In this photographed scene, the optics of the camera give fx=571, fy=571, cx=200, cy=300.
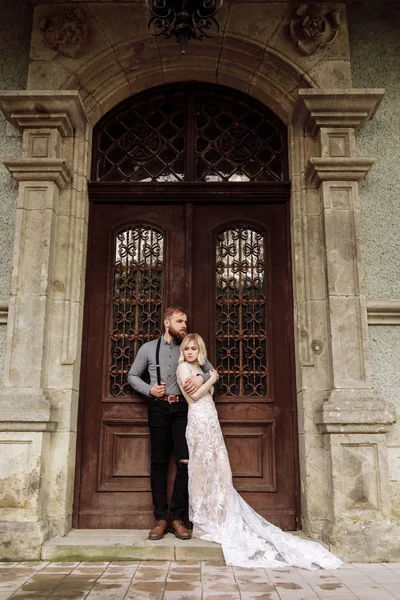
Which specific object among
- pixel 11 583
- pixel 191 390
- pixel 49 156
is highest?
pixel 49 156

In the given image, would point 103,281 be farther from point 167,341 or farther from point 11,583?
point 11,583

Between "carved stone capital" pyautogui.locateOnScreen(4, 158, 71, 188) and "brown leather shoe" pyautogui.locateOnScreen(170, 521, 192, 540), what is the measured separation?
337 centimetres

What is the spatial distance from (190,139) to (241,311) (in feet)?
6.48

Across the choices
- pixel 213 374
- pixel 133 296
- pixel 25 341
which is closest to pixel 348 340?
pixel 213 374

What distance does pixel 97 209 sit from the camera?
605 cm

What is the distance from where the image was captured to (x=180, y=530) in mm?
4859

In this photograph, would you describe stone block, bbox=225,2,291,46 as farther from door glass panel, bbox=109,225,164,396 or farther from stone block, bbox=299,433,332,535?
stone block, bbox=299,433,332,535

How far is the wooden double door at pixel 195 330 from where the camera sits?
5.38 m

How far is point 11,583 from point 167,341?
2.38 meters

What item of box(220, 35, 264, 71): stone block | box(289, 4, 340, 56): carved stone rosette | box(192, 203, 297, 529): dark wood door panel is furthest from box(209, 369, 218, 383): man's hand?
box(289, 4, 340, 56): carved stone rosette

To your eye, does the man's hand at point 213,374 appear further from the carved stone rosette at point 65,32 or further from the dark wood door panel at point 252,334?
the carved stone rosette at point 65,32

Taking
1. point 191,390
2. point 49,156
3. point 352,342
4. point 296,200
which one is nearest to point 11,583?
point 191,390

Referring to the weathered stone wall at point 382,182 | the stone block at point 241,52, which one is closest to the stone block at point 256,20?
the stone block at point 241,52

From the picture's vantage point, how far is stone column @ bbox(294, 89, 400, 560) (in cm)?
470
